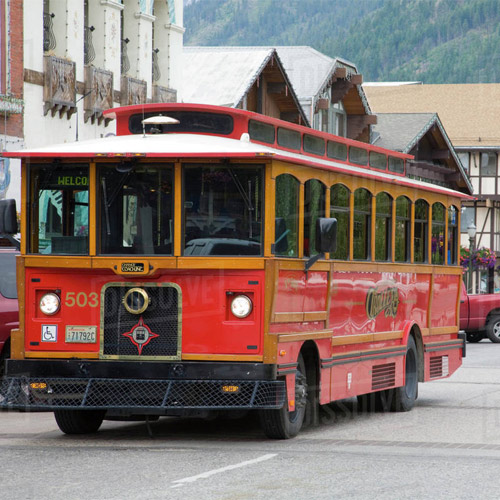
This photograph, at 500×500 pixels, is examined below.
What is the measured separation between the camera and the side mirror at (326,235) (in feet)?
40.4

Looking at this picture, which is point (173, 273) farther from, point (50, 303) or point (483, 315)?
point (483, 315)

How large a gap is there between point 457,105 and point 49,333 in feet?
223

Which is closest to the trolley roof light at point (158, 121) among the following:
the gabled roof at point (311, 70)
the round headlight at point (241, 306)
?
the round headlight at point (241, 306)

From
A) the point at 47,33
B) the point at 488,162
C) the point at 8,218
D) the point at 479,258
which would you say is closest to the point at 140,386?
the point at 8,218

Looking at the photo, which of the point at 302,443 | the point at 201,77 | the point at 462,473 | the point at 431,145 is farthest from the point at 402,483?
the point at 431,145

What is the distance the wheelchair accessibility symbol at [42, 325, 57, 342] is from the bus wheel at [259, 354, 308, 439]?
199 cm

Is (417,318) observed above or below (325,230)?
below

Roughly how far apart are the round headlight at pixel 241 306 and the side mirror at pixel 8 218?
2.14m

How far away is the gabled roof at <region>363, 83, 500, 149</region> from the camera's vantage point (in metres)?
72.9

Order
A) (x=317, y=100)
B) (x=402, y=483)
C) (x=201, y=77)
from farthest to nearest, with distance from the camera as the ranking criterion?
(x=317, y=100) → (x=201, y=77) → (x=402, y=483)

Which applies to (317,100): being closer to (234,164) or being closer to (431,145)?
(431,145)

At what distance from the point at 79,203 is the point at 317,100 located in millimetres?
31281

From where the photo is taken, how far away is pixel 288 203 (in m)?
12.4

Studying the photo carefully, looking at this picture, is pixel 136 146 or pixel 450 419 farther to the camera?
pixel 450 419
